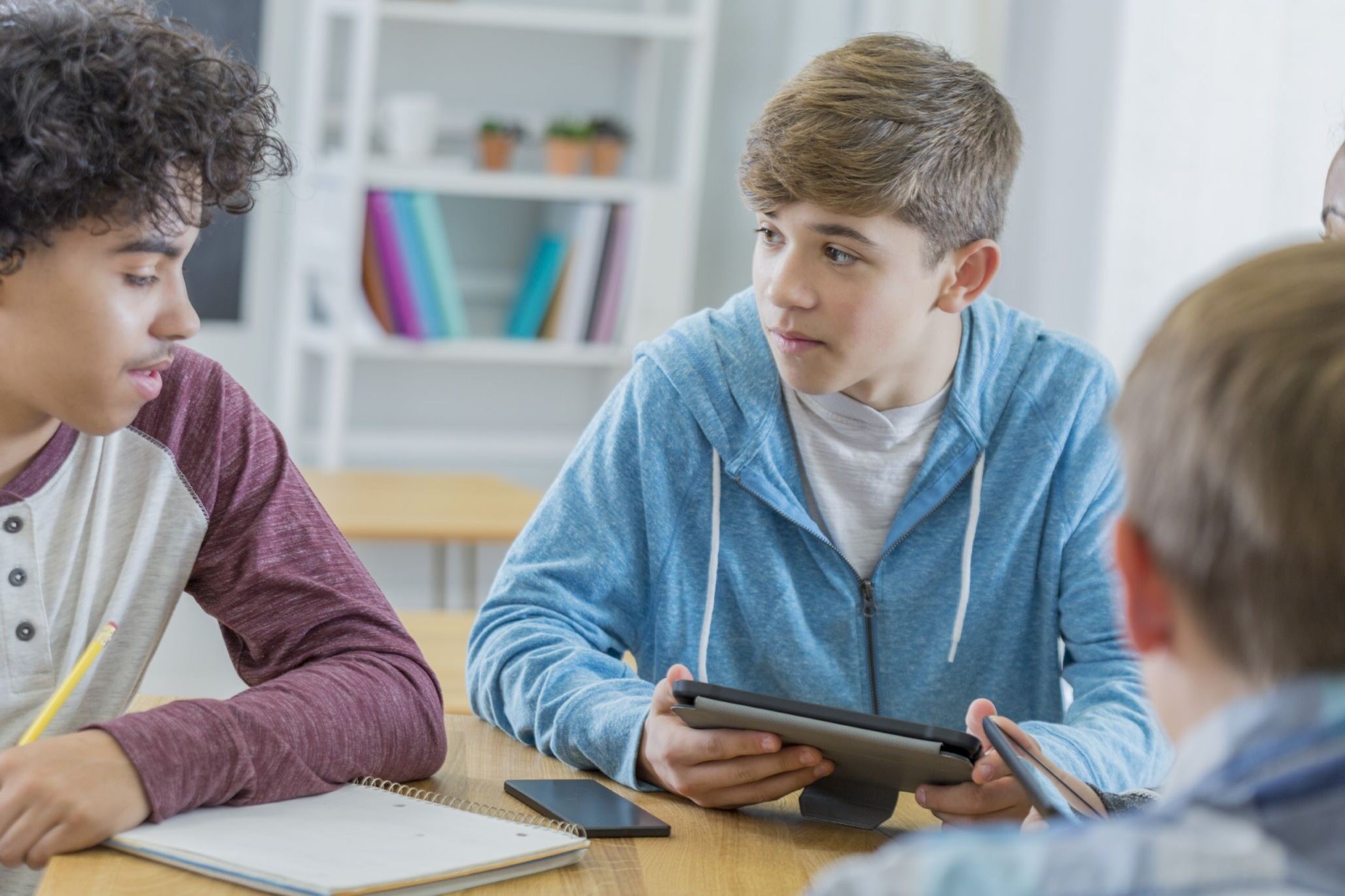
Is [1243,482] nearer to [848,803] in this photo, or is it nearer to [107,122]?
[848,803]

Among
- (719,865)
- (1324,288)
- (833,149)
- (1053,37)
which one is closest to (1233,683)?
(1324,288)

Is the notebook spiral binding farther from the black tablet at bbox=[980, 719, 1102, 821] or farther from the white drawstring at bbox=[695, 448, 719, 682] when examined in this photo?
the white drawstring at bbox=[695, 448, 719, 682]

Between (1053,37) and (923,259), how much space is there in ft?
6.18

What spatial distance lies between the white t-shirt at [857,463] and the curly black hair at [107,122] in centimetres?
63

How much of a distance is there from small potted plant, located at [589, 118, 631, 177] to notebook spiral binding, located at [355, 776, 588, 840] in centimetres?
267

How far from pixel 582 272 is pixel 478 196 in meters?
0.39

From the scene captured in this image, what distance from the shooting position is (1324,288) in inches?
23.4

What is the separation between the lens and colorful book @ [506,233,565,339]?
3.67 metres

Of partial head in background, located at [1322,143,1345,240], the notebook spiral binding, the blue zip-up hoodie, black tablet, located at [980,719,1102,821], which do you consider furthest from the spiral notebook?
partial head in background, located at [1322,143,1345,240]

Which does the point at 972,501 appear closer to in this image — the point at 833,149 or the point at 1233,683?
the point at 833,149

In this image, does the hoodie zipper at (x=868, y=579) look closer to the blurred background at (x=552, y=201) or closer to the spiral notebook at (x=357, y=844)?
the spiral notebook at (x=357, y=844)

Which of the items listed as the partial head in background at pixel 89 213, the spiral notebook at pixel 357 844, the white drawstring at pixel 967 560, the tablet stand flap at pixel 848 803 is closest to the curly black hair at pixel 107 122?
the partial head in background at pixel 89 213

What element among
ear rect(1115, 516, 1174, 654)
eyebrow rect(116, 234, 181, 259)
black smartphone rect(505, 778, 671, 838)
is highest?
eyebrow rect(116, 234, 181, 259)

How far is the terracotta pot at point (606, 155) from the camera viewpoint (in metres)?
3.66
